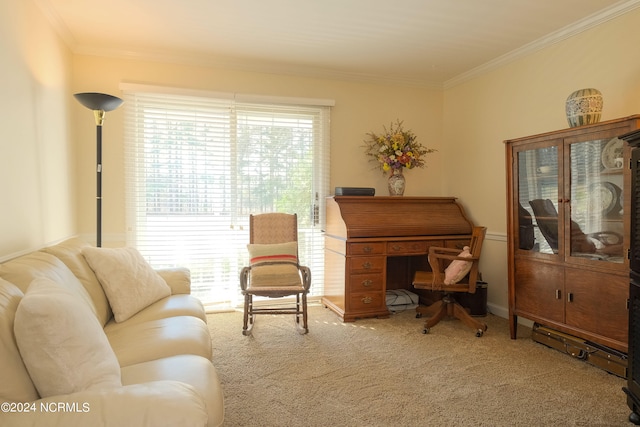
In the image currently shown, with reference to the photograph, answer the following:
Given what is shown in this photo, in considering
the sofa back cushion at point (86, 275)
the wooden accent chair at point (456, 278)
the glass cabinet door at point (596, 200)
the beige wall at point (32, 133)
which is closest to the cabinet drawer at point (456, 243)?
the wooden accent chair at point (456, 278)

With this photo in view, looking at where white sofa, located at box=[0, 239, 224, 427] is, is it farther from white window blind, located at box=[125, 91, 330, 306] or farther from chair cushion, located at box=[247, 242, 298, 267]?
white window blind, located at box=[125, 91, 330, 306]

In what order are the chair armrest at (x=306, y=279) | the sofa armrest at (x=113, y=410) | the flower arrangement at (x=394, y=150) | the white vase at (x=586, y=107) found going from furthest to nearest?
the flower arrangement at (x=394, y=150), the chair armrest at (x=306, y=279), the white vase at (x=586, y=107), the sofa armrest at (x=113, y=410)

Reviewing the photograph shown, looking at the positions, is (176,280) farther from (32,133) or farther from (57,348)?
(57,348)

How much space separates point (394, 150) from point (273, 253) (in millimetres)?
1721

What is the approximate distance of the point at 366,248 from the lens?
3652 millimetres

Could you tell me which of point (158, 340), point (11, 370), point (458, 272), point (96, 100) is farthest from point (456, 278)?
point (96, 100)

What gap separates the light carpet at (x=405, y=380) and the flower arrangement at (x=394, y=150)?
1.73 meters

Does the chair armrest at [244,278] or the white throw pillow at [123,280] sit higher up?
the white throw pillow at [123,280]

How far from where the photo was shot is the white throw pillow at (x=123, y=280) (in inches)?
87.2

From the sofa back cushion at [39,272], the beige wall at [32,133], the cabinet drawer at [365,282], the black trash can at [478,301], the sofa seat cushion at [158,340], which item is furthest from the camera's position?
the black trash can at [478,301]

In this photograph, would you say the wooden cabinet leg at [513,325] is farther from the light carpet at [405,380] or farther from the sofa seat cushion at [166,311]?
the sofa seat cushion at [166,311]

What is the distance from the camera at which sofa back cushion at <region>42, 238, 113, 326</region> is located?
6.86 ft

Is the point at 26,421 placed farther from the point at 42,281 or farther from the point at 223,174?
the point at 223,174

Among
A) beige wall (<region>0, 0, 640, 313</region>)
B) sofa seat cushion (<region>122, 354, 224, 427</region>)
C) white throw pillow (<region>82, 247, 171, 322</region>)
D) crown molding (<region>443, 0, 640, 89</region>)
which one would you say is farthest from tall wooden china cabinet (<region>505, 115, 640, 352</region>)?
white throw pillow (<region>82, 247, 171, 322</region>)
